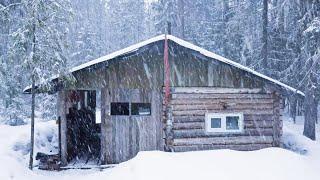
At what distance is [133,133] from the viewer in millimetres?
16828

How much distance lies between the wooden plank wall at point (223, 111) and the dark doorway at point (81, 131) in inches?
169

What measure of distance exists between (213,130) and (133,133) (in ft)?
11.3

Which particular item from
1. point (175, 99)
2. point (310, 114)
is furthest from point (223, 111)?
point (310, 114)

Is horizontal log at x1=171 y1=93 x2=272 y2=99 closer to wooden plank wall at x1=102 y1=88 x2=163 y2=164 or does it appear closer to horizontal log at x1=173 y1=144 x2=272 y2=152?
wooden plank wall at x1=102 y1=88 x2=163 y2=164

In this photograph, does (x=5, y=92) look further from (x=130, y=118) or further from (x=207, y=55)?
(x=207, y=55)

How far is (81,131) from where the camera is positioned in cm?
2147

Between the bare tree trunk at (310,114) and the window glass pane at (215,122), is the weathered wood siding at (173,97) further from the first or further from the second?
the bare tree trunk at (310,114)

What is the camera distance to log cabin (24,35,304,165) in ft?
54.3

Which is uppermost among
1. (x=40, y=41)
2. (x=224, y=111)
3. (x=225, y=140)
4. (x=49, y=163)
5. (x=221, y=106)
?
(x=40, y=41)

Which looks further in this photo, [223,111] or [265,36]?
[265,36]

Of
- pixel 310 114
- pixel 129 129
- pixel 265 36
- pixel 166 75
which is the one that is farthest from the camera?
pixel 265 36

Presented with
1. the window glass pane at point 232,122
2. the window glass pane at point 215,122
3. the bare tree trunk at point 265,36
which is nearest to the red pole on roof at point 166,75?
the window glass pane at point 215,122

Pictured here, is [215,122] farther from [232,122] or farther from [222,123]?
[232,122]

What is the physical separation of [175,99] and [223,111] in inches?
86.8
